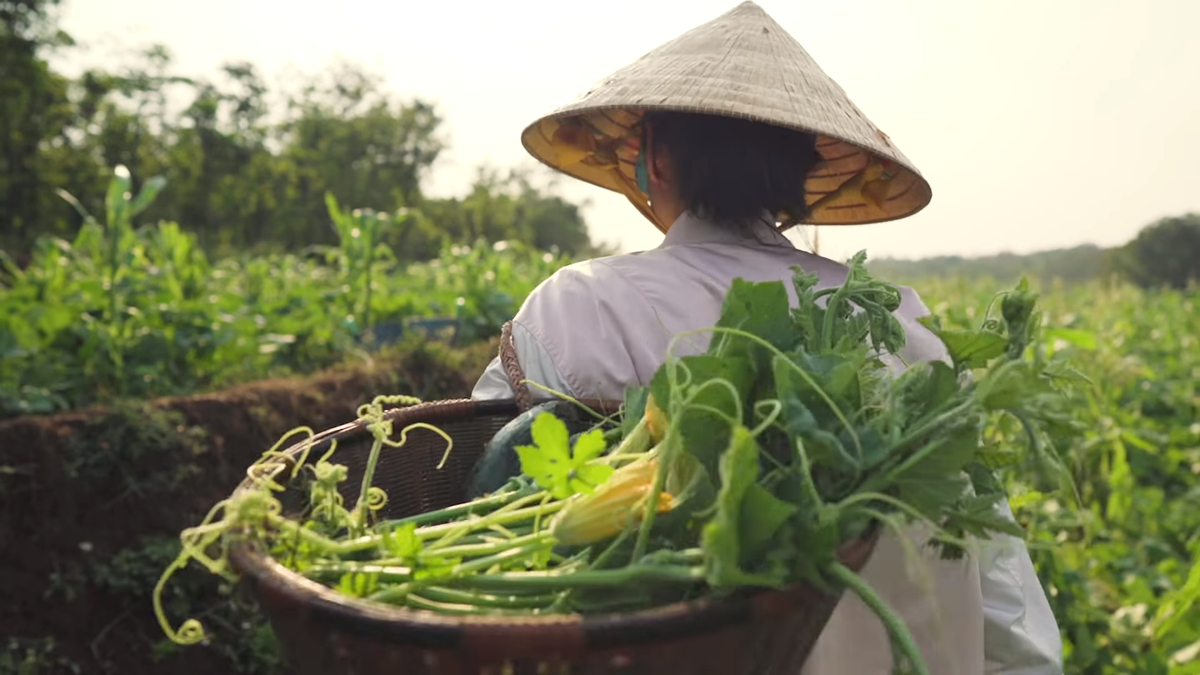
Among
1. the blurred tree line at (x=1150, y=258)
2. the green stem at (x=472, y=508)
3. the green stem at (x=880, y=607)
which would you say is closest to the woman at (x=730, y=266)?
the green stem at (x=472, y=508)

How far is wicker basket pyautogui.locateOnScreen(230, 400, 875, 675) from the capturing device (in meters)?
0.69

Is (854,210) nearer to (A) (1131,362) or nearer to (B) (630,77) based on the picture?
(B) (630,77)

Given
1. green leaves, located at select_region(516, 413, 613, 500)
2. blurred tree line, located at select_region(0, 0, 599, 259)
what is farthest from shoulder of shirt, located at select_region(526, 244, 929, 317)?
blurred tree line, located at select_region(0, 0, 599, 259)

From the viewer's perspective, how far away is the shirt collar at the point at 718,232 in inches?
67.6

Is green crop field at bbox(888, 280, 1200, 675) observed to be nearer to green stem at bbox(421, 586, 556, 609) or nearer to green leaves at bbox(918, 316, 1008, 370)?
green leaves at bbox(918, 316, 1008, 370)

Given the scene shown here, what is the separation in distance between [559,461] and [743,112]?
0.87 m

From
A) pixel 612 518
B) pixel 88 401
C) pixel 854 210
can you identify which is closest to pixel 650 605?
pixel 612 518

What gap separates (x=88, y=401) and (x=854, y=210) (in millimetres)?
3650

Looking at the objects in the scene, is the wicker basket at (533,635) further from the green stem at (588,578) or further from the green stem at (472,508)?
the green stem at (472,508)

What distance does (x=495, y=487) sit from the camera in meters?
1.36

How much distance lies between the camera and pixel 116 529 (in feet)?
11.2

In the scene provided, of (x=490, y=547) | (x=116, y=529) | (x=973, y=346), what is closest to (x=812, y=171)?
(x=973, y=346)

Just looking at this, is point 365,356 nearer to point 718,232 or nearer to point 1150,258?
point 718,232

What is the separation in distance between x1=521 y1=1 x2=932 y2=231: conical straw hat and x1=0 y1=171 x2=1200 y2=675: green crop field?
1.54 ft
